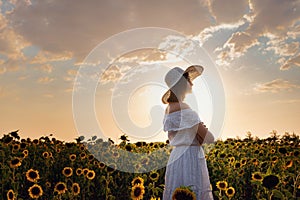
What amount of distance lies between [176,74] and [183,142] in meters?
0.76

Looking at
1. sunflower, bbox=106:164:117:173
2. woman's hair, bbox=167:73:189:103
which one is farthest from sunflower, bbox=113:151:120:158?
woman's hair, bbox=167:73:189:103

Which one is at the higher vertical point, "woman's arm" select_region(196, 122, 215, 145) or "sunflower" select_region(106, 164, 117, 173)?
"sunflower" select_region(106, 164, 117, 173)

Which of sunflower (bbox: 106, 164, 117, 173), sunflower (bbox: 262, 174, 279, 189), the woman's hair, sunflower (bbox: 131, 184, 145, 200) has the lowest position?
sunflower (bbox: 131, 184, 145, 200)

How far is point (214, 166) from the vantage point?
754cm

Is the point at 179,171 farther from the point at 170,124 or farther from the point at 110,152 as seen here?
the point at 110,152

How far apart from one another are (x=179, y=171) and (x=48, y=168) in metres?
3.20

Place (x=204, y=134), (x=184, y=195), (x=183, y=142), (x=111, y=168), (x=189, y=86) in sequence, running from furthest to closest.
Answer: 1. (x=111, y=168)
2. (x=189, y=86)
3. (x=183, y=142)
4. (x=204, y=134)
5. (x=184, y=195)

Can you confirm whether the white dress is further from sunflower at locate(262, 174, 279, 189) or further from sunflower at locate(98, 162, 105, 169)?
sunflower at locate(98, 162, 105, 169)

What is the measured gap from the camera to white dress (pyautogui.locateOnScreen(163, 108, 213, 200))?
167 inches

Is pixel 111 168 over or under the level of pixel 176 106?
under

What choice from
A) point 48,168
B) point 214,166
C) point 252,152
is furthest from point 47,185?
point 252,152

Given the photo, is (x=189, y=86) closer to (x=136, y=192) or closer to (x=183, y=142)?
(x=183, y=142)

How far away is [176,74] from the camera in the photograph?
14.3ft

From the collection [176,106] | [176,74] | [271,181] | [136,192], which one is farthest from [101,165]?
[271,181]
